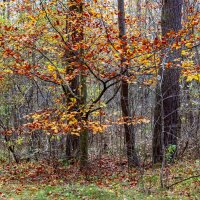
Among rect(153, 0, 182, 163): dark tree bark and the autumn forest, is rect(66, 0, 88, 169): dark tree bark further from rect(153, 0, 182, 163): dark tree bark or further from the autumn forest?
rect(153, 0, 182, 163): dark tree bark

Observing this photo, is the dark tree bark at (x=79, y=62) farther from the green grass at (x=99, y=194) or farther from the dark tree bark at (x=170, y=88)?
the dark tree bark at (x=170, y=88)

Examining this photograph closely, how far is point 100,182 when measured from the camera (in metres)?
7.76

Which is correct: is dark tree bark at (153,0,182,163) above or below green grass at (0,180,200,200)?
above

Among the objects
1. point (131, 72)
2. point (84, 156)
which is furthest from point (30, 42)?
point (84, 156)

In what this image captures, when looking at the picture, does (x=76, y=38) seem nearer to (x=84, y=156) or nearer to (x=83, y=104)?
(x=83, y=104)

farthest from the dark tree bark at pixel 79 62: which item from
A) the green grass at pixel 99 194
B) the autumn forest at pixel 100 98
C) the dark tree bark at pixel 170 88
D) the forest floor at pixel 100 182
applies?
the dark tree bark at pixel 170 88

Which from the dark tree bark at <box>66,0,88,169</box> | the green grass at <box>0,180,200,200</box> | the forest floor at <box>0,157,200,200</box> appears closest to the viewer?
the green grass at <box>0,180,200,200</box>

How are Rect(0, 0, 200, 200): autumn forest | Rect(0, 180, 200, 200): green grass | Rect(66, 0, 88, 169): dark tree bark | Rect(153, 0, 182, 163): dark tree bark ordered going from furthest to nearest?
Rect(153, 0, 182, 163): dark tree bark → Rect(66, 0, 88, 169): dark tree bark → Rect(0, 0, 200, 200): autumn forest → Rect(0, 180, 200, 200): green grass

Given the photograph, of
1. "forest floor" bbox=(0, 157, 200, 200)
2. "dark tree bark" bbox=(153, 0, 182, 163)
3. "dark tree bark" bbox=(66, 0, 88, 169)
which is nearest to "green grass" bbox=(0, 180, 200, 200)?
"forest floor" bbox=(0, 157, 200, 200)

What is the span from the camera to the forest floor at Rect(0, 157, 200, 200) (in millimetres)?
6133

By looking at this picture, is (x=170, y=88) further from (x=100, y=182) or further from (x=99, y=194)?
(x=99, y=194)

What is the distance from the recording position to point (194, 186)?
643cm

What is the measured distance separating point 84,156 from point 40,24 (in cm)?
440

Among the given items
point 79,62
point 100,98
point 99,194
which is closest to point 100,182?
point 99,194
